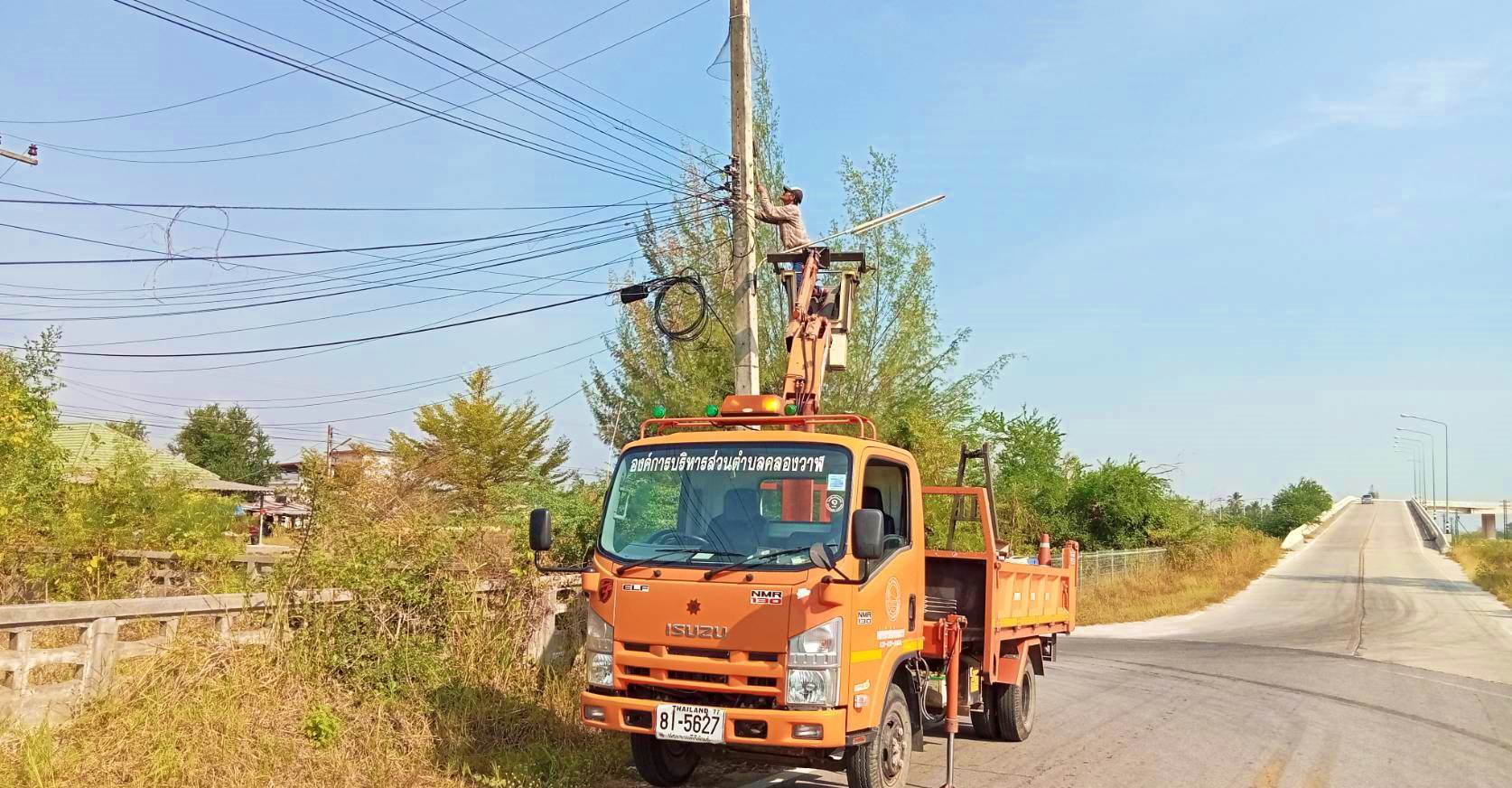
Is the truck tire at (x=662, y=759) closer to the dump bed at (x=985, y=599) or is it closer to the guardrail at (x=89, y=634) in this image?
the dump bed at (x=985, y=599)

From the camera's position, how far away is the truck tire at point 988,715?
9.82 m

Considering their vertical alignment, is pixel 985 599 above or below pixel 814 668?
above

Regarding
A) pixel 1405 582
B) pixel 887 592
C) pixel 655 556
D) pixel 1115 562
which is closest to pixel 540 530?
pixel 655 556

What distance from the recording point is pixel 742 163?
12805 millimetres

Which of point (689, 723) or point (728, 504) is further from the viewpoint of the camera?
point (728, 504)

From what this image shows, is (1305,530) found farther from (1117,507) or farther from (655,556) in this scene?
(655,556)

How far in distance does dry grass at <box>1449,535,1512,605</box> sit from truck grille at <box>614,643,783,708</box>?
3365 cm

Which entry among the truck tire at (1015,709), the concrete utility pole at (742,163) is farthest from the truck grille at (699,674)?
the concrete utility pole at (742,163)

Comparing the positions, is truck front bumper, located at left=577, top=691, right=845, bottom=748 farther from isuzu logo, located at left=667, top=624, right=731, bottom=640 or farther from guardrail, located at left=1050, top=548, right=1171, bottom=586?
guardrail, located at left=1050, top=548, right=1171, bottom=586

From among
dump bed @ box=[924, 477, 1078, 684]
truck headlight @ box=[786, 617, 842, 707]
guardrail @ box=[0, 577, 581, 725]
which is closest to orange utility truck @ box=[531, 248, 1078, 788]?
truck headlight @ box=[786, 617, 842, 707]

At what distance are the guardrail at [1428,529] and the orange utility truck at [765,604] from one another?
69627 millimetres

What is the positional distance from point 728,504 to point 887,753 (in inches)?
76.1

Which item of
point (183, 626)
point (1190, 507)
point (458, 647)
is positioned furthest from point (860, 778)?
point (1190, 507)

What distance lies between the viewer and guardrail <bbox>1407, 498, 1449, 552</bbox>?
6766 centimetres
